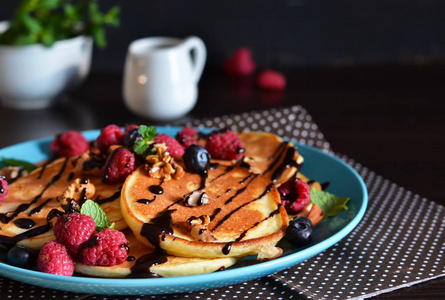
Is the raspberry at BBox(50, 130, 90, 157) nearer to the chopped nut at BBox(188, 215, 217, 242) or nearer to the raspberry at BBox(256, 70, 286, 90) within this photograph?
the chopped nut at BBox(188, 215, 217, 242)

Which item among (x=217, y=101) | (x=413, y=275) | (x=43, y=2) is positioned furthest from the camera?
(x=217, y=101)

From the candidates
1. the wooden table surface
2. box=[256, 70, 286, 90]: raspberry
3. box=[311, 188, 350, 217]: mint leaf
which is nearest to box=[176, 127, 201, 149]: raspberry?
box=[311, 188, 350, 217]: mint leaf

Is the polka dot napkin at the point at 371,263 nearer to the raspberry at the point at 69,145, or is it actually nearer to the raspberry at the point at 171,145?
the raspberry at the point at 171,145

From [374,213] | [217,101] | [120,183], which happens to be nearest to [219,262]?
[120,183]

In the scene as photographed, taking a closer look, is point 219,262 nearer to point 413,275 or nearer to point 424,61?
point 413,275

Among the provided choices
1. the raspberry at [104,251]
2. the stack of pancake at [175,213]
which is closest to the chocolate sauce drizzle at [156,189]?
the stack of pancake at [175,213]
